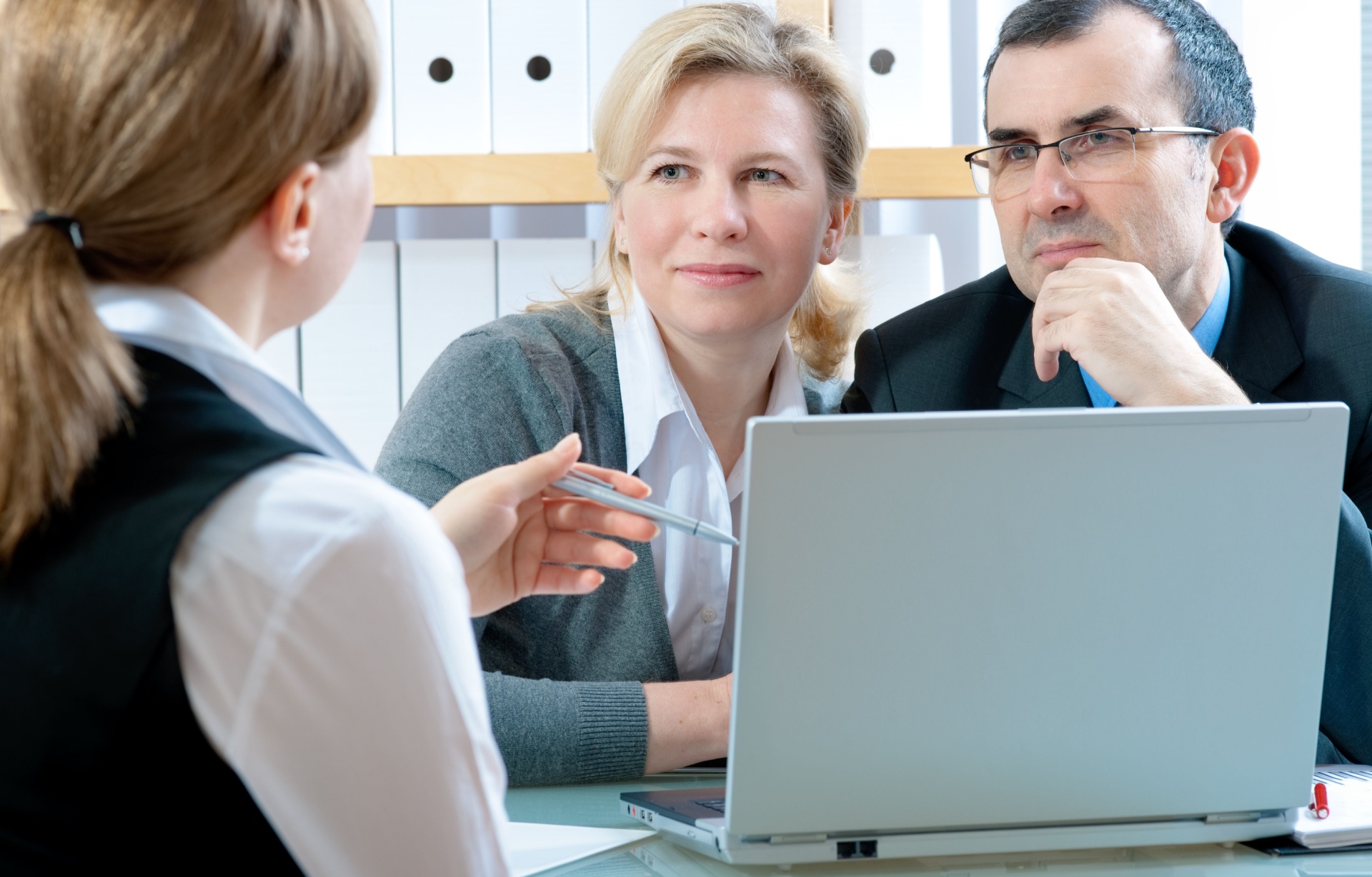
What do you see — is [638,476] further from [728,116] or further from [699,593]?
[728,116]

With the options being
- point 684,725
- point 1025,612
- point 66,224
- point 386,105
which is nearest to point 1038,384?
point 684,725

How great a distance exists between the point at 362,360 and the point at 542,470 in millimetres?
874

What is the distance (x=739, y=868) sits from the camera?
2.60 ft

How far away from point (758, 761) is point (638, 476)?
2.15 ft

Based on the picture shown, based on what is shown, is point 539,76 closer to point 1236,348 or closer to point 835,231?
point 835,231

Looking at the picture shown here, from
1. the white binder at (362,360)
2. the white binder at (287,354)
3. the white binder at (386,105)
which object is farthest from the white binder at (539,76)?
the white binder at (287,354)

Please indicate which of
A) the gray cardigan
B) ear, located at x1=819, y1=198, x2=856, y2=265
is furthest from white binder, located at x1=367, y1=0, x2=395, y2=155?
ear, located at x1=819, y1=198, x2=856, y2=265

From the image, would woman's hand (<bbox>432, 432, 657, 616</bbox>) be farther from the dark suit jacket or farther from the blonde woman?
the dark suit jacket

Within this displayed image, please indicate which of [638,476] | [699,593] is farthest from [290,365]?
[699,593]

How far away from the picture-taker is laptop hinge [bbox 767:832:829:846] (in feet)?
2.52

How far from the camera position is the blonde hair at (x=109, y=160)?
0.56 metres

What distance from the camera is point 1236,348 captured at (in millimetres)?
1406

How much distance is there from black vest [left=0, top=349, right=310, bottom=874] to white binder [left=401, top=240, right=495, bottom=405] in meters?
1.13

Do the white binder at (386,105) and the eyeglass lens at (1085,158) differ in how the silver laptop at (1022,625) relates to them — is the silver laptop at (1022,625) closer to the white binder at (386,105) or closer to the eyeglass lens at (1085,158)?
the eyeglass lens at (1085,158)
